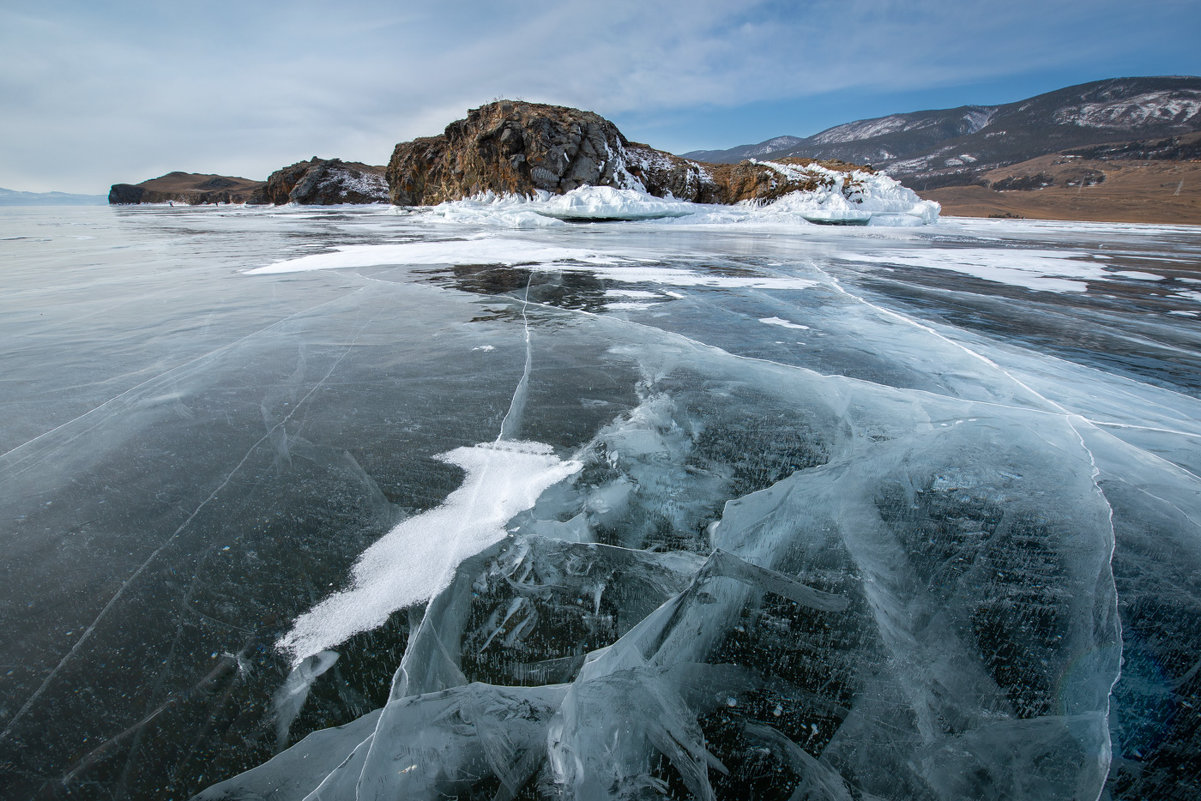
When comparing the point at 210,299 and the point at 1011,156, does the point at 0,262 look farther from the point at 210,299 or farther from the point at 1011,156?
the point at 1011,156

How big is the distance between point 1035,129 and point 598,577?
168 meters

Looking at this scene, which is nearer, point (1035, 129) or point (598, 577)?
point (598, 577)

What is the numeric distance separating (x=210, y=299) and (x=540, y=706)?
5.22 m

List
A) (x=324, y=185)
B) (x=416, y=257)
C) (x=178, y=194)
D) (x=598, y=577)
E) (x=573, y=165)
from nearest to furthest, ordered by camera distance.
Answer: (x=598, y=577)
(x=416, y=257)
(x=573, y=165)
(x=324, y=185)
(x=178, y=194)

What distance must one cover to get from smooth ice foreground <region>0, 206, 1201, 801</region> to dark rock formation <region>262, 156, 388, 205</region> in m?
62.8

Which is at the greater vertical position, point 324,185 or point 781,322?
point 324,185

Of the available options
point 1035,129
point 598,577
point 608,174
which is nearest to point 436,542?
point 598,577

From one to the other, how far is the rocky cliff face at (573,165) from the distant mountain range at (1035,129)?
66.6 m

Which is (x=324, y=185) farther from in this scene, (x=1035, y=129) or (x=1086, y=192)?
(x=1035, y=129)

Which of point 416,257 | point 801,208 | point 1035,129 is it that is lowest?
point 416,257

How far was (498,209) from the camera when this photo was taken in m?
25.7

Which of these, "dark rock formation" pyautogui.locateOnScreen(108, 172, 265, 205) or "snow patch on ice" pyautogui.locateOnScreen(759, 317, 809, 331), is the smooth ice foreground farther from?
"dark rock formation" pyautogui.locateOnScreen(108, 172, 265, 205)

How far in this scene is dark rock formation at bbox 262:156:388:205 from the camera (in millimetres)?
53250

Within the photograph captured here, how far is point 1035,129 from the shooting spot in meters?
114
